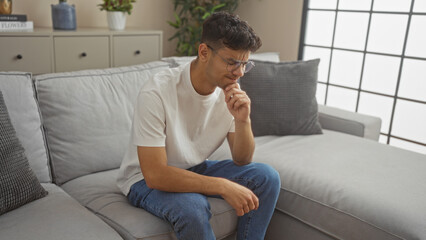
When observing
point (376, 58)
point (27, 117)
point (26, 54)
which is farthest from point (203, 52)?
point (376, 58)

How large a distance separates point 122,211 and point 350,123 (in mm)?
1521

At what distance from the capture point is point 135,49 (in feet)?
9.69

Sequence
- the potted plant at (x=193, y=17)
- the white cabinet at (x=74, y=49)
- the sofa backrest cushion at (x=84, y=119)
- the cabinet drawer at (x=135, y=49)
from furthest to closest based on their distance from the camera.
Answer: the potted plant at (x=193, y=17) < the cabinet drawer at (x=135, y=49) < the white cabinet at (x=74, y=49) < the sofa backrest cushion at (x=84, y=119)

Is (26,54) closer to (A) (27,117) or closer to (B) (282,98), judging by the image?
(A) (27,117)

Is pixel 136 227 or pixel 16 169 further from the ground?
pixel 16 169

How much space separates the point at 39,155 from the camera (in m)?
1.51

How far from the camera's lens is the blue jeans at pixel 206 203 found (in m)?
1.20

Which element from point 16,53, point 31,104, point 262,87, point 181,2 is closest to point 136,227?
point 31,104

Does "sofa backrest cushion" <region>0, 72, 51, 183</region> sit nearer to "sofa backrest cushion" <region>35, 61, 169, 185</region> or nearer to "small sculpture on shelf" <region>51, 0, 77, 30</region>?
"sofa backrest cushion" <region>35, 61, 169, 185</region>

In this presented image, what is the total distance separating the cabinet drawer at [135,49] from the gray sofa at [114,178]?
3.24 ft

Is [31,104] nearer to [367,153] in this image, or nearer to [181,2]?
[367,153]

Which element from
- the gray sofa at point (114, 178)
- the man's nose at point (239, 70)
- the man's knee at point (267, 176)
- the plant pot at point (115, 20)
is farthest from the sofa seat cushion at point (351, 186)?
the plant pot at point (115, 20)

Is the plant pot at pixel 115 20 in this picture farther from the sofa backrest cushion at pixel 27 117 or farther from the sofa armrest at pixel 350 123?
the sofa armrest at pixel 350 123

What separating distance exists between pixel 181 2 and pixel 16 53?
1636mm
